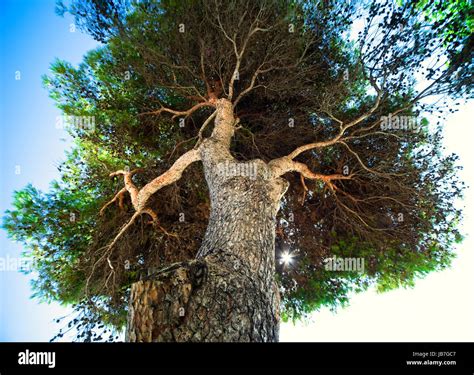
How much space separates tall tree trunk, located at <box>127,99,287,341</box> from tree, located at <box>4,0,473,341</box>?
533 millimetres

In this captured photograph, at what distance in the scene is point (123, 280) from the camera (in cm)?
682

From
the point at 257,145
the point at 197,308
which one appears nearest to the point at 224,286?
the point at 197,308

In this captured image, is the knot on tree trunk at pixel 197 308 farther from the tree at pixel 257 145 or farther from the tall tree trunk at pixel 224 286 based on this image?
the tree at pixel 257 145

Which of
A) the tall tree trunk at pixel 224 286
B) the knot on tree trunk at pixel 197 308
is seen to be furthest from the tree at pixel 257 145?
the knot on tree trunk at pixel 197 308

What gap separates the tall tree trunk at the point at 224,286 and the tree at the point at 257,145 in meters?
0.53

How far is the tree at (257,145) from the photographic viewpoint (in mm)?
5102

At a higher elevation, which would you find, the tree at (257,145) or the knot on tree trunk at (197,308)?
the tree at (257,145)

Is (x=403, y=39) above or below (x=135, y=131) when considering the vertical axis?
above

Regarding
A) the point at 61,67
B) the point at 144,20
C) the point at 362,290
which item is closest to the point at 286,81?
the point at 144,20

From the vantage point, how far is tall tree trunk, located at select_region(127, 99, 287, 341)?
189 cm

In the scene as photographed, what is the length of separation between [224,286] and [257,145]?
549cm

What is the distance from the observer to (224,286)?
224 cm

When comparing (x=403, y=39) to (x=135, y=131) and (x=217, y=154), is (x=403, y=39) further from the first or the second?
(x=135, y=131)
